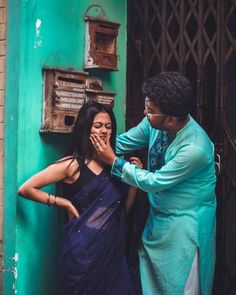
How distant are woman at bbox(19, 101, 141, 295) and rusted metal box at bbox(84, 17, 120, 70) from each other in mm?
561

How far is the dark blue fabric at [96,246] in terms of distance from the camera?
13.3 feet

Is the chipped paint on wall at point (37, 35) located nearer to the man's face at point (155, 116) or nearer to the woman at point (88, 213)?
the woman at point (88, 213)

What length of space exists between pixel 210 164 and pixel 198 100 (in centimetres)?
67

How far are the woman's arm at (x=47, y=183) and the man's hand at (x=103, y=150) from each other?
218 millimetres

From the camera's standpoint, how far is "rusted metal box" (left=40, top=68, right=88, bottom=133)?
4.41 metres

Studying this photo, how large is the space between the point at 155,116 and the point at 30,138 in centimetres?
95

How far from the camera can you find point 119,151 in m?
4.57

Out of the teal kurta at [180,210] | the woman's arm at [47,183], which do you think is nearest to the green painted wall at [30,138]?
the woman's arm at [47,183]

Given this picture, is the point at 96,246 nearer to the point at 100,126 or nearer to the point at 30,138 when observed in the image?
the point at 100,126

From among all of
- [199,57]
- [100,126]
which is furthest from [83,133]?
[199,57]

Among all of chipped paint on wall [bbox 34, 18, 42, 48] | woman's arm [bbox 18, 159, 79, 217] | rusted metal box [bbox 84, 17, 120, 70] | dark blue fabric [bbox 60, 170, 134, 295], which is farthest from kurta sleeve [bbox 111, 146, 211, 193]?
chipped paint on wall [bbox 34, 18, 42, 48]

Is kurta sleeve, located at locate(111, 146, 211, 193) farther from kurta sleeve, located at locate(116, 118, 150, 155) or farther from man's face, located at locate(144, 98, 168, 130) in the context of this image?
kurta sleeve, located at locate(116, 118, 150, 155)

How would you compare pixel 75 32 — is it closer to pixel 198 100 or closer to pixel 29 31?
pixel 29 31

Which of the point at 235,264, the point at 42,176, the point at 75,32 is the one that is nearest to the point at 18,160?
the point at 42,176
